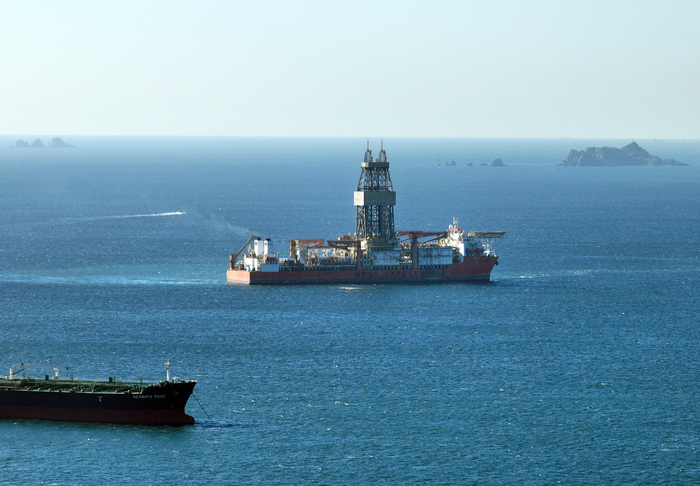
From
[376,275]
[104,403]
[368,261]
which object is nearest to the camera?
[104,403]

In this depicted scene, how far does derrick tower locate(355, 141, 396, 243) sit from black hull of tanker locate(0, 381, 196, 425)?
275 ft

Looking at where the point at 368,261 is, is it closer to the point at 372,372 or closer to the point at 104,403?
the point at 372,372

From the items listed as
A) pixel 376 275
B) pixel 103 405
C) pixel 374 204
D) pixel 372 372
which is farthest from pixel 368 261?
pixel 103 405

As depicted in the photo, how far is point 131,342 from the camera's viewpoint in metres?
122

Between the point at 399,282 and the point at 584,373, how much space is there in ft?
195

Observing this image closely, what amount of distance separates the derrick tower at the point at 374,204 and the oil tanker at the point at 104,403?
Answer: 274ft

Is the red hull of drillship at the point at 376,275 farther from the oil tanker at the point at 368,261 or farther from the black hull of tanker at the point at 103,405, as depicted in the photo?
the black hull of tanker at the point at 103,405

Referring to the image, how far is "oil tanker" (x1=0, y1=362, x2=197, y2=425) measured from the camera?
9219cm

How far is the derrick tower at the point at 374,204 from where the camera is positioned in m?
176

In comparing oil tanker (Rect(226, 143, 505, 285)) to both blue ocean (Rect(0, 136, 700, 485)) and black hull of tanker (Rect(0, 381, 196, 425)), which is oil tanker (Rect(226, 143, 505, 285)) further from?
black hull of tanker (Rect(0, 381, 196, 425))

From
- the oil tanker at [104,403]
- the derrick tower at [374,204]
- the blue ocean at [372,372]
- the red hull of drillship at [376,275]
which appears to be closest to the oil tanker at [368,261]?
the red hull of drillship at [376,275]

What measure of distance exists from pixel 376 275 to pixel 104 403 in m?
79.2

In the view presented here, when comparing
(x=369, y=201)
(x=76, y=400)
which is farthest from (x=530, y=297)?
(x=76, y=400)

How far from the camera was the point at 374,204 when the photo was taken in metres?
176
